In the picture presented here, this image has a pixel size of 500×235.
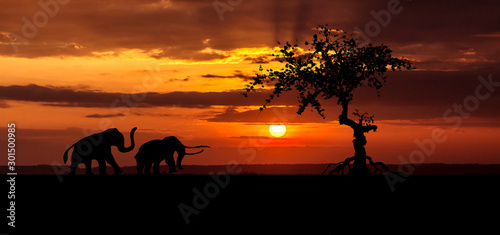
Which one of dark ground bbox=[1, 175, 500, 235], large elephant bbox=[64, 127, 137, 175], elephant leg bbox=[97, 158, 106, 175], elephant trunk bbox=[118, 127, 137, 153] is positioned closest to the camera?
dark ground bbox=[1, 175, 500, 235]

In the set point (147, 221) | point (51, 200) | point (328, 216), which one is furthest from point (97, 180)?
point (328, 216)

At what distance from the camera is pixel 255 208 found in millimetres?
19875

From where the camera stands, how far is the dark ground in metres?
16.2

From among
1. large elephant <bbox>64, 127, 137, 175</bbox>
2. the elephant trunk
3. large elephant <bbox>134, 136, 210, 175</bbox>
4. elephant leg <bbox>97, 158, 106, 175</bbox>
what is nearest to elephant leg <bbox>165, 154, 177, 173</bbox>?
large elephant <bbox>134, 136, 210, 175</bbox>

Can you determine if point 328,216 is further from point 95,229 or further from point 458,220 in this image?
point 95,229

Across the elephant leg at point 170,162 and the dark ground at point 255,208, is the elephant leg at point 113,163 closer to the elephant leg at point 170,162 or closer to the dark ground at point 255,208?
the elephant leg at point 170,162

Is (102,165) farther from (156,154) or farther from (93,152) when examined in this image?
(156,154)

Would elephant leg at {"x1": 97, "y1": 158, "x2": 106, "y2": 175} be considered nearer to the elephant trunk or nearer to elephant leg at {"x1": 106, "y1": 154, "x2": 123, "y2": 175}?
elephant leg at {"x1": 106, "y1": 154, "x2": 123, "y2": 175}

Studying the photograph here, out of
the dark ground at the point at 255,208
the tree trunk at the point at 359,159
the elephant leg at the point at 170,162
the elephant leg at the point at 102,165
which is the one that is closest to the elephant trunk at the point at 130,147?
the elephant leg at the point at 102,165

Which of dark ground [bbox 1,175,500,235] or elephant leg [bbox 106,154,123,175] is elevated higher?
elephant leg [bbox 106,154,123,175]

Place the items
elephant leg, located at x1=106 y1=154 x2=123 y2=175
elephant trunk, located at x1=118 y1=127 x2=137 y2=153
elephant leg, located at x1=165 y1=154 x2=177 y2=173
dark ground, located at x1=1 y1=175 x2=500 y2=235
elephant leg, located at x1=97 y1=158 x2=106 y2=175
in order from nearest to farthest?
dark ground, located at x1=1 y1=175 x2=500 y2=235, elephant leg, located at x1=106 y1=154 x2=123 y2=175, elephant leg, located at x1=97 y1=158 x2=106 y2=175, elephant leg, located at x1=165 y1=154 x2=177 y2=173, elephant trunk, located at x1=118 y1=127 x2=137 y2=153

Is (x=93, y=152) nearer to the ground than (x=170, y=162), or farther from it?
farther from it

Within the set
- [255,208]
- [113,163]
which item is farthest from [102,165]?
[255,208]

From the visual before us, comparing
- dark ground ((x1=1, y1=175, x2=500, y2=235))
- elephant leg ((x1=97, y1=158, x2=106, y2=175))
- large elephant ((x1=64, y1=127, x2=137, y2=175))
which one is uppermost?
large elephant ((x1=64, y1=127, x2=137, y2=175))
